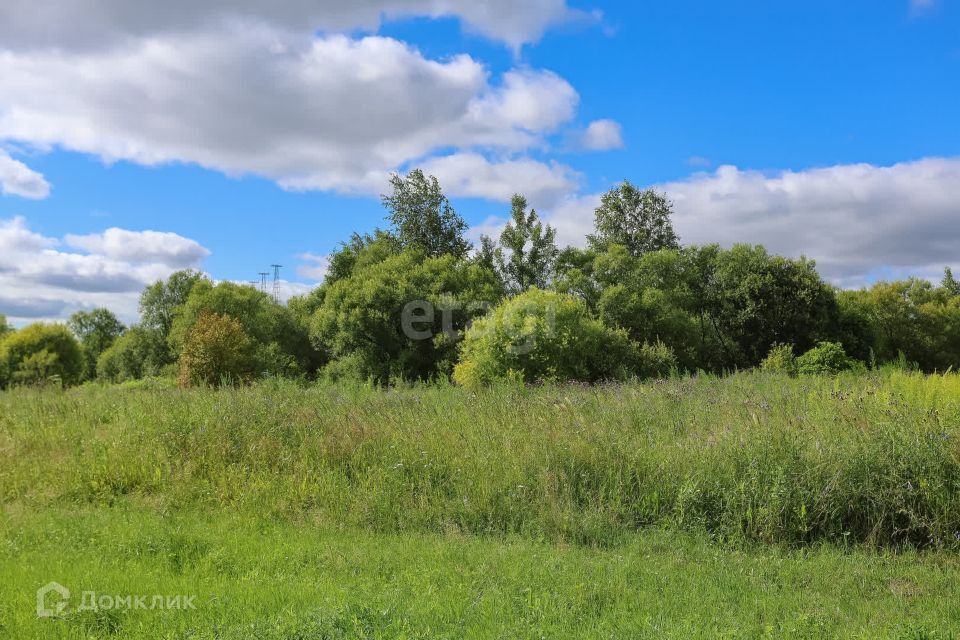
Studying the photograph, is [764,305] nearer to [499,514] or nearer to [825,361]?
[825,361]

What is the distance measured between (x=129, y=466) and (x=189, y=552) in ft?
9.94

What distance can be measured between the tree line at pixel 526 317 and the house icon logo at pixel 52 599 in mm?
8818

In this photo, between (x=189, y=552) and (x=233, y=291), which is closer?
(x=189, y=552)

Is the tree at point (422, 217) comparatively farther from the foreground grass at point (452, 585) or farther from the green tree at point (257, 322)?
the foreground grass at point (452, 585)

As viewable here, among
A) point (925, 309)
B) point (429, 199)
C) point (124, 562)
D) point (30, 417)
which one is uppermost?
point (429, 199)

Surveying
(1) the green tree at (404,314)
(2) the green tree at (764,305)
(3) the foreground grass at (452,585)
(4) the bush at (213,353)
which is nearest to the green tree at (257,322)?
(1) the green tree at (404,314)

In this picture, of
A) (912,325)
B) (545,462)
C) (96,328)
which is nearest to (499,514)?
(545,462)

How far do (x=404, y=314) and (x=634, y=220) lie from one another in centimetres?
1856

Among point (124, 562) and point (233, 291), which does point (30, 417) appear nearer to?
point (124, 562)

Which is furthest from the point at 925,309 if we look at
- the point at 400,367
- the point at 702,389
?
the point at 702,389

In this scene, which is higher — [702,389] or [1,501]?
[702,389]

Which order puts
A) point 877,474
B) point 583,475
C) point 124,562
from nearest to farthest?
point 124,562, point 877,474, point 583,475

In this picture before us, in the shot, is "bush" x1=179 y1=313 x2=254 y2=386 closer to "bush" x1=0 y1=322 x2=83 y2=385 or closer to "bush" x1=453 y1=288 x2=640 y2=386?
"bush" x1=453 y1=288 x2=640 y2=386

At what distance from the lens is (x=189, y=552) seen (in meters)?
5.24
